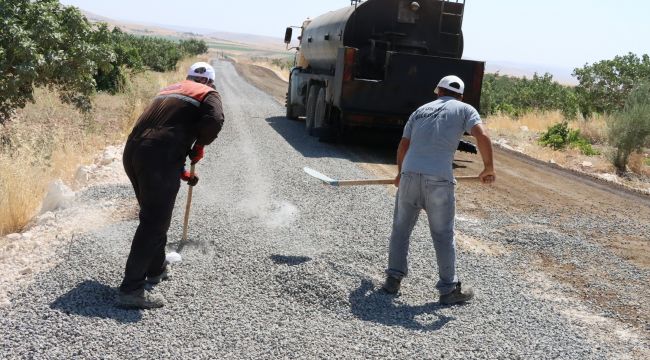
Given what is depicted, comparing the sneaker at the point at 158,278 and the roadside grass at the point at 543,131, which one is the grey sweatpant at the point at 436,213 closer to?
the sneaker at the point at 158,278

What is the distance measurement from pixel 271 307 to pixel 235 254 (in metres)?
1.21

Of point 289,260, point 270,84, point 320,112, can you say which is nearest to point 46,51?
point 320,112

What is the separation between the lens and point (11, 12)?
1063 centimetres

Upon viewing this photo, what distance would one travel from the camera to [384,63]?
13.4m

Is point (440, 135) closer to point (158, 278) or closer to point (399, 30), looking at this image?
point (158, 278)

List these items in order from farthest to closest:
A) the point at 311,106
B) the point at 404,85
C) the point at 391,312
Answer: the point at 311,106, the point at 404,85, the point at 391,312

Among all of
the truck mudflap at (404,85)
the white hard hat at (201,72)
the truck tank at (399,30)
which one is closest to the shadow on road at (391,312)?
the white hard hat at (201,72)

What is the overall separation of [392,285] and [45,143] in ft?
26.0

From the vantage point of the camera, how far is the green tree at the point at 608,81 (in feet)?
66.8

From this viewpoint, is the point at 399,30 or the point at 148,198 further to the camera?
the point at 399,30

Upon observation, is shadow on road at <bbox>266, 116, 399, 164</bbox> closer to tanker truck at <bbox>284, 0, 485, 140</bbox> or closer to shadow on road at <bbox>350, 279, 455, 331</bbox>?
tanker truck at <bbox>284, 0, 485, 140</bbox>

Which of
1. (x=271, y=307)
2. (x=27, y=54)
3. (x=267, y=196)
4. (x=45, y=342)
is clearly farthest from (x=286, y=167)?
(x=45, y=342)

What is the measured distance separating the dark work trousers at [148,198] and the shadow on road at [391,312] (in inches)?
61.8

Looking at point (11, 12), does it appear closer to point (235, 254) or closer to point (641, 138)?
point (235, 254)
